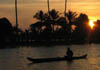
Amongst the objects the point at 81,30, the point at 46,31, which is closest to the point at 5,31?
the point at 46,31

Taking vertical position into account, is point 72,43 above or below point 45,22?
below

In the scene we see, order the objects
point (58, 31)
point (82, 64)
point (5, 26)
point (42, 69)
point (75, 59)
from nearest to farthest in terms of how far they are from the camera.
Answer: point (42, 69) < point (82, 64) < point (75, 59) < point (5, 26) < point (58, 31)

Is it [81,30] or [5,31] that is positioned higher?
[5,31]

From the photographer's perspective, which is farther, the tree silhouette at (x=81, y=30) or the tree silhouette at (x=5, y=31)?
the tree silhouette at (x=81, y=30)

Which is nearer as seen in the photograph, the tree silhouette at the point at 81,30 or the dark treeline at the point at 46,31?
the dark treeline at the point at 46,31

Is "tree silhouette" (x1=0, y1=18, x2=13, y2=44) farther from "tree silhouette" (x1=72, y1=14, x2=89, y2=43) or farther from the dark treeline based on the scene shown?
"tree silhouette" (x1=72, y1=14, x2=89, y2=43)

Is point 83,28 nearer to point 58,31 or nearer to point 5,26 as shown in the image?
point 58,31

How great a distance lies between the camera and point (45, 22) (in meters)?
88.0

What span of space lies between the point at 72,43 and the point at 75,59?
5224 centimetres

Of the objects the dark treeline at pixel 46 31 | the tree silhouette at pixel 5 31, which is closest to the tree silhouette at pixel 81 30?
the dark treeline at pixel 46 31

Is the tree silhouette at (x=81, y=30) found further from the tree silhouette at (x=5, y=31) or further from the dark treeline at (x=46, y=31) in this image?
the tree silhouette at (x=5, y=31)

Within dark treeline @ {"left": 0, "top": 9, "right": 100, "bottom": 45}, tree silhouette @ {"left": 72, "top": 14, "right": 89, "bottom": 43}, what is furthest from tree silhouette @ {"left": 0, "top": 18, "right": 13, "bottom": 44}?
tree silhouette @ {"left": 72, "top": 14, "right": 89, "bottom": 43}

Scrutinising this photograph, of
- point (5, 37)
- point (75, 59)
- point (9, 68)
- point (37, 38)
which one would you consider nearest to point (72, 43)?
point (37, 38)

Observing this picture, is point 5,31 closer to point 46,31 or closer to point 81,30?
point 46,31
